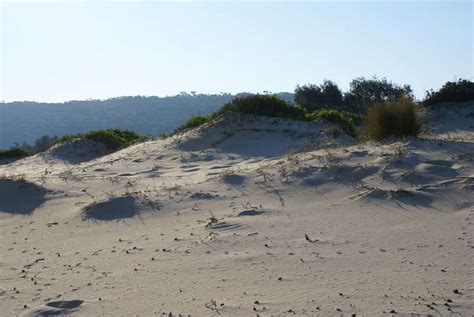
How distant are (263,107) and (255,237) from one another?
789 cm

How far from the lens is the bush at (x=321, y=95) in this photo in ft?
89.3

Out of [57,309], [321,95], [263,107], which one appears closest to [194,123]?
[263,107]

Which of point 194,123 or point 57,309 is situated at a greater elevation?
point 194,123

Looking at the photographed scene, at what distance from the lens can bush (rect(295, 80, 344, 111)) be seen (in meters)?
27.2

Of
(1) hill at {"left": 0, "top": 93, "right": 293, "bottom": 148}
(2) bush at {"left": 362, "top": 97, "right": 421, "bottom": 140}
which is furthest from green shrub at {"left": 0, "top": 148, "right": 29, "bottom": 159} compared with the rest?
(1) hill at {"left": 0, "top": 93, "right": 293, "bottom": 148}

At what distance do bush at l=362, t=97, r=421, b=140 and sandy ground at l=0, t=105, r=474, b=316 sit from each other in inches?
19.3

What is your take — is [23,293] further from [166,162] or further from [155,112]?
[155,112]

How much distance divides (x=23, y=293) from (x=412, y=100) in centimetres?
612

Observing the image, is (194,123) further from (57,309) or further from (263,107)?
(57,309)

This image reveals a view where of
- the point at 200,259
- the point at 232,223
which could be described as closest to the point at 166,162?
the point at 232,223

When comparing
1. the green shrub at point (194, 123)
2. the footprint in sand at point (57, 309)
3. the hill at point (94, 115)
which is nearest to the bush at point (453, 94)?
the green shrub at point (194, 123)

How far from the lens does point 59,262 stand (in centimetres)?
445

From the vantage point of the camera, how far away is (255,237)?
4.55 m

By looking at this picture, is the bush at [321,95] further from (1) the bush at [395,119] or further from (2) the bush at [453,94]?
(1) the bush at [395,119]
